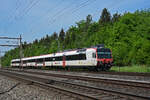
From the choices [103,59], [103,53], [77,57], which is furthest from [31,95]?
[77,57]

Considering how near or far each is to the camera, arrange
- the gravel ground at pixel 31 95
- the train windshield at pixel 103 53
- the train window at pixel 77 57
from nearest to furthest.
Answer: the gravel ground at pixel 31 95 → the train windshield at pixel 103 53 → the train window at pixel 77 57

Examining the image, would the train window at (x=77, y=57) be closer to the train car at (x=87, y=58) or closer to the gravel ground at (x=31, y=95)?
the train car at (x=87, y=58)

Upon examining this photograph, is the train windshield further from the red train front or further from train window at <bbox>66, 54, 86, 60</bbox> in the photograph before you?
train window at <bbox>66, 54, 86, 60</bbox>

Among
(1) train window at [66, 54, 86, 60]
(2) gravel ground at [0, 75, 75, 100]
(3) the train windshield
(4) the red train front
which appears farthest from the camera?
(1) train window at [66, 54, 86, 60]

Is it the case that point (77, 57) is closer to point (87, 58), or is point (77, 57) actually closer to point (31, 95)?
point (87, 58)

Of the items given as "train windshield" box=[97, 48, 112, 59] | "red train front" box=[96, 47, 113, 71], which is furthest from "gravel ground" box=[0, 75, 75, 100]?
A: "train windshield" box=[97, 48, 112, 59]

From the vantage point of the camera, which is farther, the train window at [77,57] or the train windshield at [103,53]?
the train window at [77,57]

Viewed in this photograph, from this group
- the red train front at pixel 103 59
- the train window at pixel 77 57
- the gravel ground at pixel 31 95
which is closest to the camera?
the gravel ground at pixel 31 95

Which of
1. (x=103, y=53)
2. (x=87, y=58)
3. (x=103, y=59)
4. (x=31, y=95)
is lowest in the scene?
(x=31, y=95)

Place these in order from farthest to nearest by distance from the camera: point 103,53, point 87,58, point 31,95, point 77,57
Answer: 1. point 77,57
2. point 87,58
3. point 103,53
4. point 31,95

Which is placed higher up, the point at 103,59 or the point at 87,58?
the point at 87,58

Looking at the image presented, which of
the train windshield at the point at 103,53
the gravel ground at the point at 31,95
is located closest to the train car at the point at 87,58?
the train windshield at the point at 103,53

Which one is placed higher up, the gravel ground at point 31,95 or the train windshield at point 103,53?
the train windshield at point 103,53

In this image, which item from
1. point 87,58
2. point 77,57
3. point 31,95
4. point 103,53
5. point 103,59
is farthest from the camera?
point 77,57
